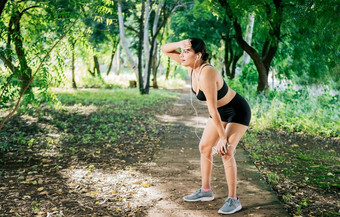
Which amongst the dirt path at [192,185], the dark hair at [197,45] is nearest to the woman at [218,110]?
the dark hair at [197,45]

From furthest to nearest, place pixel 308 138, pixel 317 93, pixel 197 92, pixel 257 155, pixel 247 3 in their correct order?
pixel 317 93
pixel 247 3
pixel 308 138
pixel 257 155
pixel 197 92

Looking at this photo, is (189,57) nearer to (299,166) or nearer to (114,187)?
(114,187)

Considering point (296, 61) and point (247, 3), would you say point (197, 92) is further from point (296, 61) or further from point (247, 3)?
point (296, 61)

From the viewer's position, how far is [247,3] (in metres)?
8.95

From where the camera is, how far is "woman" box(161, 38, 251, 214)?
3096mm

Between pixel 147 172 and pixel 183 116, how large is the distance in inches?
245

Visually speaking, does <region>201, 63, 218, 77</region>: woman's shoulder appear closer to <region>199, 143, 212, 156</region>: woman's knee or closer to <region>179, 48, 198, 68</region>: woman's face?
<region>179, 48, 198, 68</region>: woman's face

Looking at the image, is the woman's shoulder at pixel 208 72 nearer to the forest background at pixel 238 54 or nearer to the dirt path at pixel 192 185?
the dirt path at pixel 192 185

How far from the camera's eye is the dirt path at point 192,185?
344 cm

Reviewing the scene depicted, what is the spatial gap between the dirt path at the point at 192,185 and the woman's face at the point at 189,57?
1680mm

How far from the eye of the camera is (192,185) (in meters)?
4.25

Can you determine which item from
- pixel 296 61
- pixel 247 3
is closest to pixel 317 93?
pixel 296 61

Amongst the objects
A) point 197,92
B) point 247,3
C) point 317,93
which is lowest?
point 317,93

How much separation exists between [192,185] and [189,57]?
194cm
